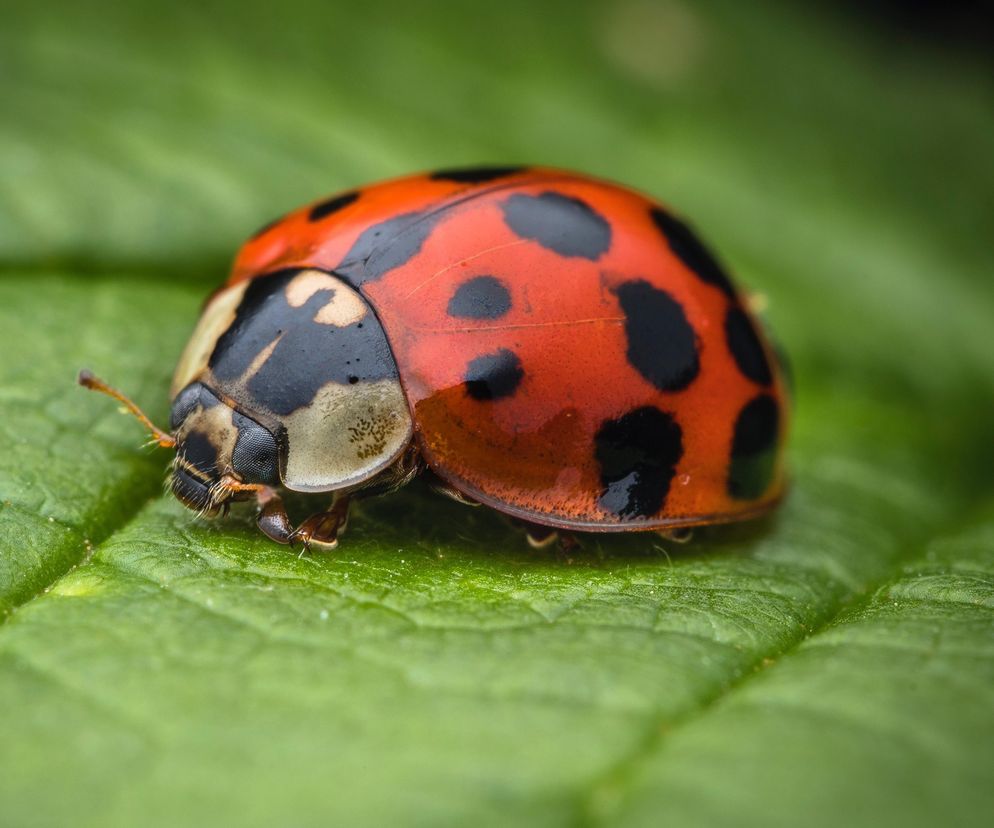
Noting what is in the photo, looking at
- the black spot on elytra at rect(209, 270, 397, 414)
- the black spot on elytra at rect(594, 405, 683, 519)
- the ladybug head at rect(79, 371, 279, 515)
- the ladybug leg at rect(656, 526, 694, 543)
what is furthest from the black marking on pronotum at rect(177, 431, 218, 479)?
the ladybug leg at rect(656, 526, 694, 543)

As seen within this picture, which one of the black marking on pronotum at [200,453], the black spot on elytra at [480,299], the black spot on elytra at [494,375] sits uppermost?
the black spot on elytra at [480,299]

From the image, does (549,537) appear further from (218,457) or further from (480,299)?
(218,457)

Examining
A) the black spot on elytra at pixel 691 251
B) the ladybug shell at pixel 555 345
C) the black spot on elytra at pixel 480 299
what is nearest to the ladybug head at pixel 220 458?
the ladybug shell at pixel 555 345

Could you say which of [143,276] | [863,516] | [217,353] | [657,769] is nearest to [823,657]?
[657,769]

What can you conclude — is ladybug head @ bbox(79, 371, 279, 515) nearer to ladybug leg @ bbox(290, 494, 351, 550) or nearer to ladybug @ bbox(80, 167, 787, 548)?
ladybug @ bbox(80, 167, 787, 548)

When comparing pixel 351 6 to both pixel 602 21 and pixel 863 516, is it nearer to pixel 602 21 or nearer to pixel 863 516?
pixel 602 21

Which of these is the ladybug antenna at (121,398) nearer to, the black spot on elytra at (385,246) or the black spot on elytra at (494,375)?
the black spot on elytra at (385,246)

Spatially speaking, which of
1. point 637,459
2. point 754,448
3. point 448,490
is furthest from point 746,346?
point 448,490
